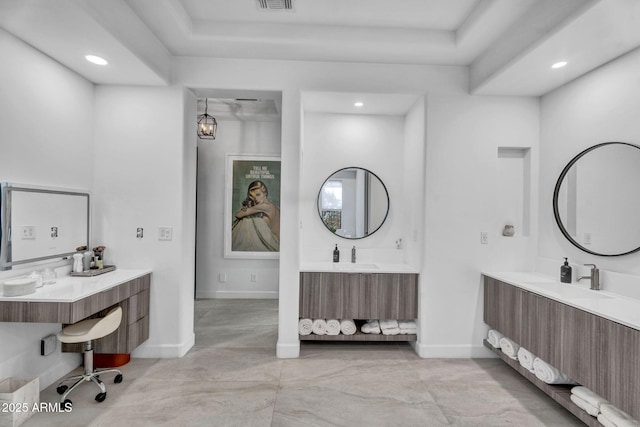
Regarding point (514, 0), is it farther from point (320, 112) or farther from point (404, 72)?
point (320, 112)

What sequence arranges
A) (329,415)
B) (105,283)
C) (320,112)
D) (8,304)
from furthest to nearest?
1. (320,112)
2. (105,283)
3. (329,415)
4. (8,304)

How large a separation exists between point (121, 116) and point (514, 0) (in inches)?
128

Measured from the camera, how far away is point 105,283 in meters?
2.63

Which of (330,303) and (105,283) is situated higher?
(105,283)

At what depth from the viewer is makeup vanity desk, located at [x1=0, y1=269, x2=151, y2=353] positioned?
2.19 m

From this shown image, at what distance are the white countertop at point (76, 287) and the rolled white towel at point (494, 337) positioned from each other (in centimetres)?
313

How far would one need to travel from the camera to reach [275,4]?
264cm

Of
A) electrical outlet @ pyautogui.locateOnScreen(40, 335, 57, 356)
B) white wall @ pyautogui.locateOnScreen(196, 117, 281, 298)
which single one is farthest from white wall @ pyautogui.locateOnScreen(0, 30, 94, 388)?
white wall @ pyautogui.locateOnScreen(196, 117, 281, 298)

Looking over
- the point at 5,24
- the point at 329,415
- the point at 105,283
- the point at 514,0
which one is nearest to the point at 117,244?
the point at 105,283

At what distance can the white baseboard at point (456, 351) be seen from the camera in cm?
333

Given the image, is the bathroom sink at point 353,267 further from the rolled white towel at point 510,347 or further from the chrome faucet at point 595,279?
the chrome faucet at point 595,279

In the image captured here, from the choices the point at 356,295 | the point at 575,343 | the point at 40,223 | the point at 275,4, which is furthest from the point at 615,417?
the point at 40,223

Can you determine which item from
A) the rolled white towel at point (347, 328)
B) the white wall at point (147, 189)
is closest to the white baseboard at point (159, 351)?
the white wall at point (147, 189)

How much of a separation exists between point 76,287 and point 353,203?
263cm
